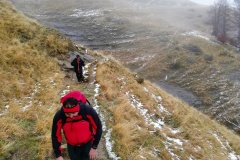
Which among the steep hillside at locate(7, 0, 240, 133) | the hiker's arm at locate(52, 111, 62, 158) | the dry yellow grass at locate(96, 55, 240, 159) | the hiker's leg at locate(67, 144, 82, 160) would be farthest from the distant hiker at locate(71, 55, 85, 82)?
the steep hillside at locate(7, 0, 240, 133)

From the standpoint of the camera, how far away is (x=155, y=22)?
5034 centimetres

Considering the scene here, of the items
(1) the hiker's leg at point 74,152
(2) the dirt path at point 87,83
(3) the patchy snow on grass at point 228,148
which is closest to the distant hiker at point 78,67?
(2) the dirt path at point 87,83

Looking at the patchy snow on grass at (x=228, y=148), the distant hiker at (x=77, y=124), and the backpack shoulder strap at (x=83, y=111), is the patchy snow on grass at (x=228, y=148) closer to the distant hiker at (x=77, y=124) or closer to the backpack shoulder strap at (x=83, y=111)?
the distant hiker at (x=77, y=124)

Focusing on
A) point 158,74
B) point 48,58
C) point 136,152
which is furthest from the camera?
point 158,74

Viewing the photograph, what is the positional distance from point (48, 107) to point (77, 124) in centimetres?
492

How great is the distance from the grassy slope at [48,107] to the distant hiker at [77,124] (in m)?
2.03

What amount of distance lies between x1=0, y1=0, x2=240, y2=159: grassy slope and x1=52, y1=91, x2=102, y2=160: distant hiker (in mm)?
2027

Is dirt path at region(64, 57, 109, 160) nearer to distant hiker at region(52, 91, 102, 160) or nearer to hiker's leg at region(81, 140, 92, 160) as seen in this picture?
hiker's leg at region(81, 140, 92, 160)

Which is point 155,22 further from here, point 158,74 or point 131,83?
point 131,83

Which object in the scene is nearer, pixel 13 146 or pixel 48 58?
pixel 13 146

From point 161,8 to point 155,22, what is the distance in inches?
→ 710

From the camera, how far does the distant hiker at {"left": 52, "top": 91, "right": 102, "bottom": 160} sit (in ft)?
13.2

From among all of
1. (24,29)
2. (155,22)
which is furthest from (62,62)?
(155,22)

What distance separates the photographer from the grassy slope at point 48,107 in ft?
22.4
